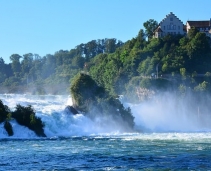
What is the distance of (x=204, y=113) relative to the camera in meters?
95.0

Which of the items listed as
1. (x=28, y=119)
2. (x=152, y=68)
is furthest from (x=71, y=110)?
(x=152, y=68)

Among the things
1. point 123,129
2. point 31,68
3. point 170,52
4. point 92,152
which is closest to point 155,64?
point 170,52

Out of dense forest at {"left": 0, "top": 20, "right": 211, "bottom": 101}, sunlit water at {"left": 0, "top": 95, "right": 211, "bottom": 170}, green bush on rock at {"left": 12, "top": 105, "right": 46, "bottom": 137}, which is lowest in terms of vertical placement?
sunlit water at {"left": 0, "top": 95, "right": 211, "bottom": 170}

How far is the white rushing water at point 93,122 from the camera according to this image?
2657 inches

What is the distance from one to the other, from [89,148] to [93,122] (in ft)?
71.8

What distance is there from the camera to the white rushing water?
6748 cm

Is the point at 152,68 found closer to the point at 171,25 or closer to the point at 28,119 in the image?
the point at 171,25

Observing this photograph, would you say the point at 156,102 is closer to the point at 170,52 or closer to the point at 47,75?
the point at 170,52

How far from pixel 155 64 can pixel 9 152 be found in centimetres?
6290

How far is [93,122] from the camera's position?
239ft

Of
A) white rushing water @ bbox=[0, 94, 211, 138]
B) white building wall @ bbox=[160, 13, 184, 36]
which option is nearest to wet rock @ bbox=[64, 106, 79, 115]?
white rushing water @ bbox=[0, 94, 211, 138]

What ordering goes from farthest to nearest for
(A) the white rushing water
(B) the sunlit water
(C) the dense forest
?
(C) the dense forest
(A) the white rushing water
(B) the sunlit water

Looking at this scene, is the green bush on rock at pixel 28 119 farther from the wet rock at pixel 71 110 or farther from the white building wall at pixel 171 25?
the white building wall at pixel 171 25

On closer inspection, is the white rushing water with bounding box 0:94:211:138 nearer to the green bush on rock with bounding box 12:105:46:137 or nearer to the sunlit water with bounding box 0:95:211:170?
the sunlit water with bounding box 0:95:211:170
